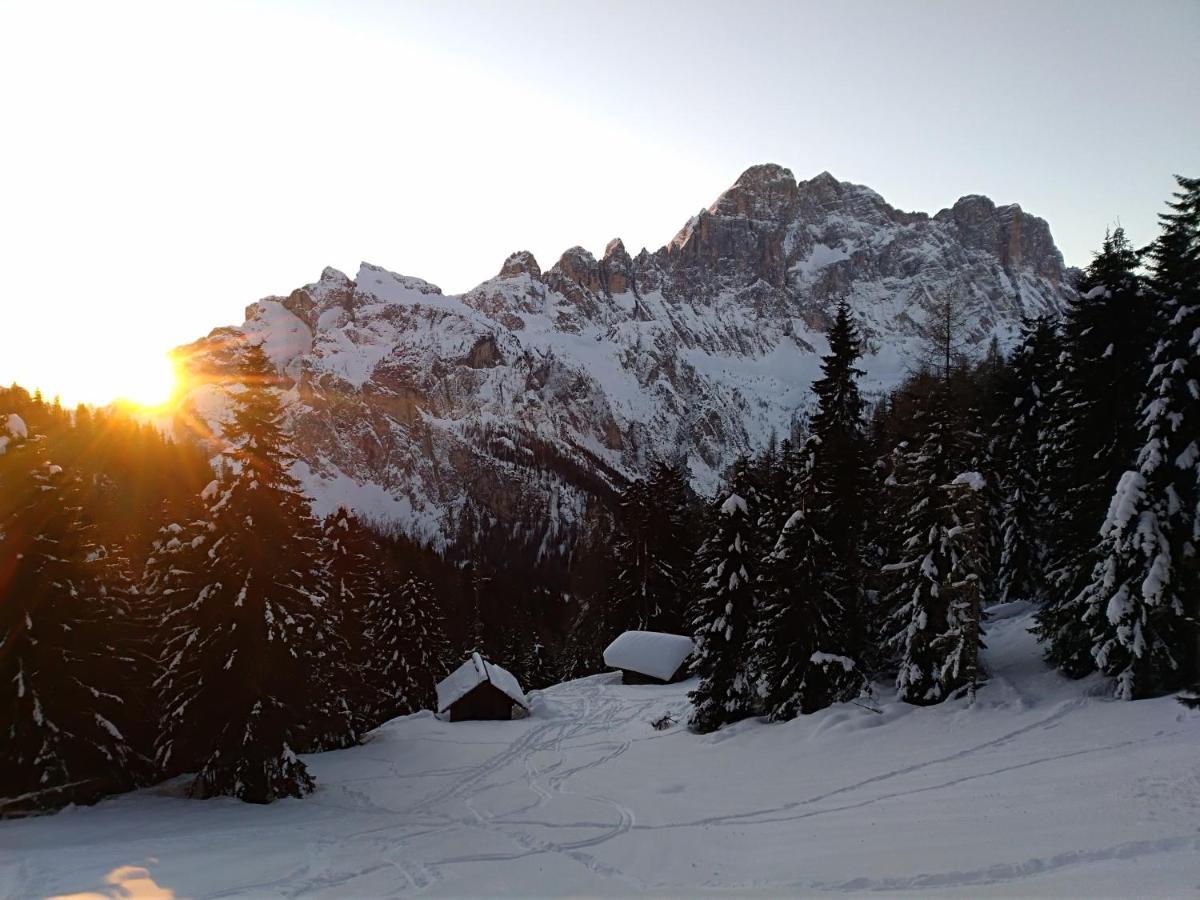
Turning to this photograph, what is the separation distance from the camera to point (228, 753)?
64.3ft

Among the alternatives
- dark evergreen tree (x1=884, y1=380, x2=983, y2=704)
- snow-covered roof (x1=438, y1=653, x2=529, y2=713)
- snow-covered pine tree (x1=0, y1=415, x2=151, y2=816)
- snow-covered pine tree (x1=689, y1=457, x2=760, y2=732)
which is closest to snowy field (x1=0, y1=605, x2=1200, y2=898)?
dark evergreen tree (x1=884, y1=380, x2=983, y2=704)

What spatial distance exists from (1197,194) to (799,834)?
18994mm

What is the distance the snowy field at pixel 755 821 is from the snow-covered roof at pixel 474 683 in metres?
12.4

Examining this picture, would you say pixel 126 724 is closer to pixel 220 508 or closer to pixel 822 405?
pixel 220 508

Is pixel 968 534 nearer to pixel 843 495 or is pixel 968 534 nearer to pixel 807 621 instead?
pixel 843 495

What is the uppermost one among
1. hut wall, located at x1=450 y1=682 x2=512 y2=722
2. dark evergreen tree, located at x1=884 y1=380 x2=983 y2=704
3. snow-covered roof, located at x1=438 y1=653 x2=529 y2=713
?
dark evergreen tree, located at x1=884 y1=380 x2=983 y2=704

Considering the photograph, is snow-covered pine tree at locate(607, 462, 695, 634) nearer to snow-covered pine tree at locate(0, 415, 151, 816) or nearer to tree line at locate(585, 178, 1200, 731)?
tree line at locate(585, 178, 1200, 731)

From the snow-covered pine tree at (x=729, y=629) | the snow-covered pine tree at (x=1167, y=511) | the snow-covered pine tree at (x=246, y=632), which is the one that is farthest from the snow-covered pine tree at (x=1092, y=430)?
the snow-covered pine tree at (x=246, y=632)

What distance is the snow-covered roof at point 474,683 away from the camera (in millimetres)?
38031

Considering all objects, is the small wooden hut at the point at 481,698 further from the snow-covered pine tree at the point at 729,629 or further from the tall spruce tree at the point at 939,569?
the tall spruce tree at the point at 939,569

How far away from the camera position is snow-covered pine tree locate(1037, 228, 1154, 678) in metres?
20.9

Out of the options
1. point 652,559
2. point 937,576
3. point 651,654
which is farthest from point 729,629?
point 652,559

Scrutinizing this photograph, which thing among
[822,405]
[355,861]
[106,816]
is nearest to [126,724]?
[106,816]

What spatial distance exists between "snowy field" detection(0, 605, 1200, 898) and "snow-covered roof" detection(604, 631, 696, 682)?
1775 centimetres
